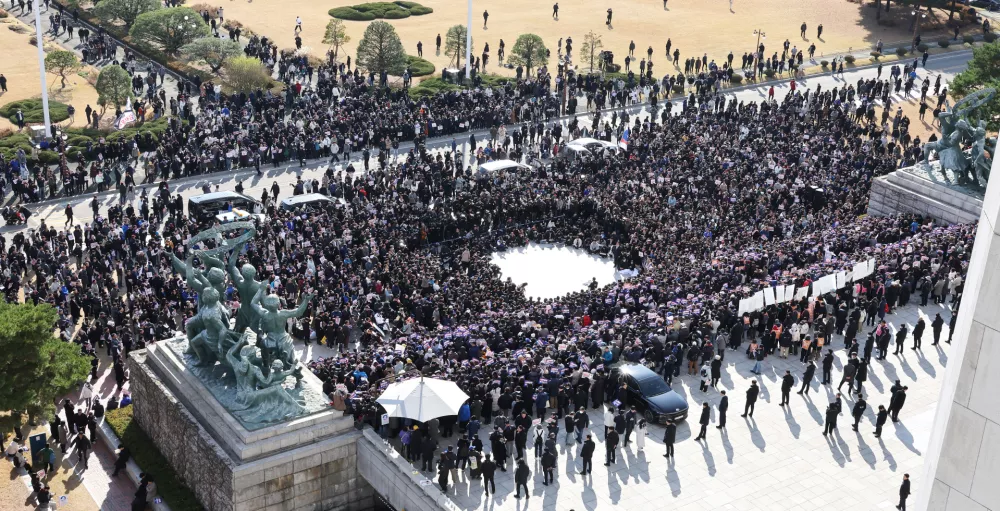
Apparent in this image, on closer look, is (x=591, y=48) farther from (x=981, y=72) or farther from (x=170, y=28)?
(x=170, y=28)

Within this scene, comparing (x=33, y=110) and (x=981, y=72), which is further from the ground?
(x=981, y=72)

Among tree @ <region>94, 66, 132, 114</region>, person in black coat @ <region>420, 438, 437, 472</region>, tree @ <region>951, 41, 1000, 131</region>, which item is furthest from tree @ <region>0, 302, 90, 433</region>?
tree @ <region>951, 41, 1000, 131</region>

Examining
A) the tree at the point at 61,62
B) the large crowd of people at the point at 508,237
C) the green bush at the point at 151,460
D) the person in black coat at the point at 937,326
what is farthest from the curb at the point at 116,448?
the tree at the point at 61,62

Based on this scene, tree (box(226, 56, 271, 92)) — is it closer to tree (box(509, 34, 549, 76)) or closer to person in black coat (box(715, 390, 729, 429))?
tree (box(509, 34, 549, 76))

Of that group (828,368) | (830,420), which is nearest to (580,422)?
(830,420)

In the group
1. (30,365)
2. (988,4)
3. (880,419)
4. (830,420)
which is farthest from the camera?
(988,4)

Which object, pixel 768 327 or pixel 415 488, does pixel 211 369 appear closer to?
pixel 415 488

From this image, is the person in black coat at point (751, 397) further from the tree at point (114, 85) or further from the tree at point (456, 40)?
the tree at point (456, 40)
